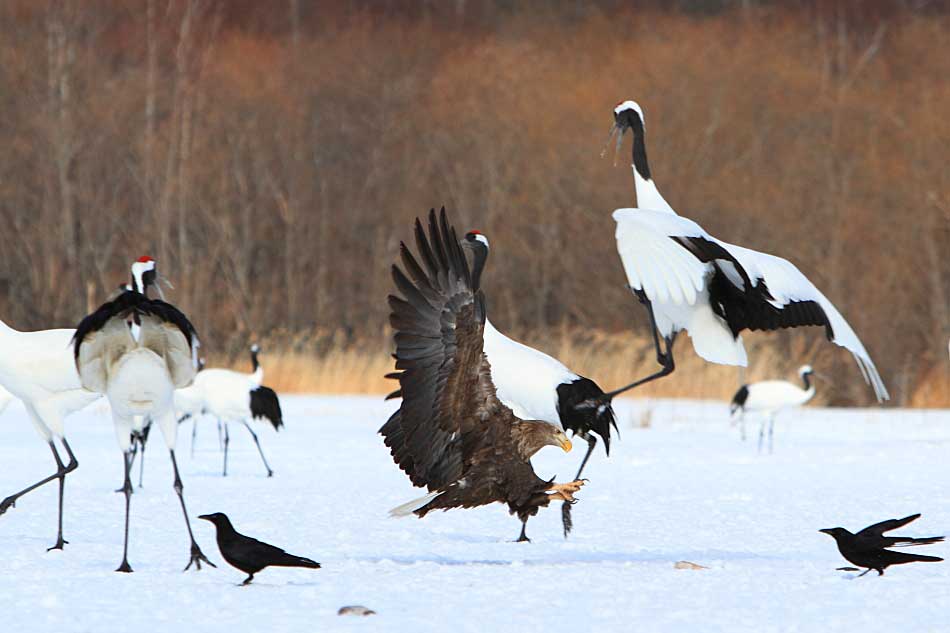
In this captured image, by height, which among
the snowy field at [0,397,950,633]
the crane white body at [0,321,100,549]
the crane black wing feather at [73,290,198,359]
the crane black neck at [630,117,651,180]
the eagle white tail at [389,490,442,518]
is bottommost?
the snowy field at [0,397,950,633]

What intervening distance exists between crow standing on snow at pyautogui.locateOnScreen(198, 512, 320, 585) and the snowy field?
114mm

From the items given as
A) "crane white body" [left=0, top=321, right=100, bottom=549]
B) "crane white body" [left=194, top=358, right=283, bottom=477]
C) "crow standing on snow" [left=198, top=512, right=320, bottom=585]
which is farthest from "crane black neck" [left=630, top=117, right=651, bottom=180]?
"crane white body" [left=194, top=358, right=283, bottom=477]

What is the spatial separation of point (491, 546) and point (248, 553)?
1912 millimetres

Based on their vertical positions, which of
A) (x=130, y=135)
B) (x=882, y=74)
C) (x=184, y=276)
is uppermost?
(x=882, y=74)

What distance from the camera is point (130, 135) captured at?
103ft

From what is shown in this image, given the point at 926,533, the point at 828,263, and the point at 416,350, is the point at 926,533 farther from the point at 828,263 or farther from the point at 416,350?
the point at 828,263

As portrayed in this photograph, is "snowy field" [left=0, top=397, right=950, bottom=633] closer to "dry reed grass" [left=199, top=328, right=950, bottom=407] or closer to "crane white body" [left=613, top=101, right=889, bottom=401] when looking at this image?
"crane white body" [left=613, top=101, right=889, bottom=401]

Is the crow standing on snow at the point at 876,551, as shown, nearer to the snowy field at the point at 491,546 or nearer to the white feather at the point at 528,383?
the snowy field at the point at 491,546

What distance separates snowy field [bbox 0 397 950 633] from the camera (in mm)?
5633

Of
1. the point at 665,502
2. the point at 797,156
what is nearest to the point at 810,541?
the point at 665,502

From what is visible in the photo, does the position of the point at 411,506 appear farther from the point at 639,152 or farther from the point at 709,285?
the point at 639,152

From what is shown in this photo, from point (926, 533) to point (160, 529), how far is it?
3.93 m

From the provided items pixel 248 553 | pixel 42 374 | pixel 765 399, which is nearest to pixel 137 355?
pixel 248 553

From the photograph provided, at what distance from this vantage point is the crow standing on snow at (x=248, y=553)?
607 centimetres
